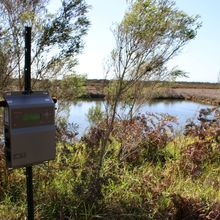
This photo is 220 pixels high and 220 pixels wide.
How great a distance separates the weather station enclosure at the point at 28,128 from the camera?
97.7 inches

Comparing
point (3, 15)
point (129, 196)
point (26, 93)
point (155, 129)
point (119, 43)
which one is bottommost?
point (129, 196)

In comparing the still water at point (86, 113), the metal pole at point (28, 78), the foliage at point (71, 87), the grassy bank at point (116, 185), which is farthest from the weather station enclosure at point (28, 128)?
the foliage at point (71, 87)

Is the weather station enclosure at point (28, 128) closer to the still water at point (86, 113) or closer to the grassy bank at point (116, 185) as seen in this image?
the grassy bank at point (116, 185)

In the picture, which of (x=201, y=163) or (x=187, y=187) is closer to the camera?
(x=187, y=187)

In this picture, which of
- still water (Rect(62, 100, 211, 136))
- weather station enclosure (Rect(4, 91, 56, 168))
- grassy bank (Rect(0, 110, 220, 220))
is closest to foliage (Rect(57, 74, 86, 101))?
still water (Rect(62, 100, 211, 136))

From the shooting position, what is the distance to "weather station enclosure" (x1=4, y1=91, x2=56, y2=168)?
248 cm

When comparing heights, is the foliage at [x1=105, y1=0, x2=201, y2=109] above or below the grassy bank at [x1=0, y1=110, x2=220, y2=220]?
above

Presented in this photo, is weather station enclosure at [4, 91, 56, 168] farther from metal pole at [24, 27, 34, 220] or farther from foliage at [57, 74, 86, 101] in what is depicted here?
foliage at [57, 74, 86, 101]

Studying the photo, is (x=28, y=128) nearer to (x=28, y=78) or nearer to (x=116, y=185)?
(x=28, y=78)

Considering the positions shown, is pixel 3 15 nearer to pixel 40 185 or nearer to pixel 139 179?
pixel 40 185

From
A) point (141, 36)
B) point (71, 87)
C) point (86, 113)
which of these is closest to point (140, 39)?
point (141, 36)

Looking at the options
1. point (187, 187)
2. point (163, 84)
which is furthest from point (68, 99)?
point (187, 187)

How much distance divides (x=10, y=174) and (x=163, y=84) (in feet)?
17.8

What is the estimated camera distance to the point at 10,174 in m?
3.94
